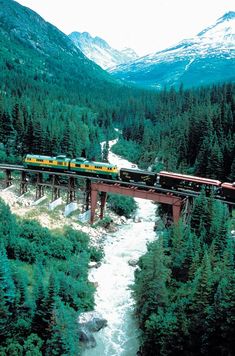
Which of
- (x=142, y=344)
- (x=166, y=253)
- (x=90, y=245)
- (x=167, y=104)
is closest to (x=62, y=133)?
(x=90, y=245)

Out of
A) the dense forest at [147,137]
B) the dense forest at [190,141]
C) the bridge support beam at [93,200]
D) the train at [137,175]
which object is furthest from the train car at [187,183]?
the dense forest at [147,137]

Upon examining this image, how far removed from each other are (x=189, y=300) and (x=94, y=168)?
33.2 m

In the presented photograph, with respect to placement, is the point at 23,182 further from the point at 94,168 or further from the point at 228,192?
the point at 228,192

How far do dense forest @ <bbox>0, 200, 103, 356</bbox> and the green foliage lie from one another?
23704 millimetres

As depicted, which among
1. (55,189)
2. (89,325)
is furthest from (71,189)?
(89,325)

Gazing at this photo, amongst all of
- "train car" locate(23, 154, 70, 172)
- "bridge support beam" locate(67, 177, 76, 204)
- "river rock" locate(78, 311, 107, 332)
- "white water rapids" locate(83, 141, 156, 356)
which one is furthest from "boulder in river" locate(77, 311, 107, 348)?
"train car" locate(23, 154, 70, 172)

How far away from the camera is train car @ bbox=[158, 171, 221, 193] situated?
5709 centimetres

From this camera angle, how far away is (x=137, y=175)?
61.0 meters

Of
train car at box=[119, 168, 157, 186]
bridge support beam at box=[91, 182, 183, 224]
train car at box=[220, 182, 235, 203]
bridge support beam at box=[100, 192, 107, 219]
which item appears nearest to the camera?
train car at box=[220, 182, 235, 203]

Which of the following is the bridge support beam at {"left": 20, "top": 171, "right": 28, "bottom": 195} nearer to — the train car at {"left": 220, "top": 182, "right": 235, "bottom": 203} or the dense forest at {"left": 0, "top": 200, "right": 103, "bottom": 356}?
the dense forest at {"left": 0, "top": 200, "right": 103, "bottom": 356}

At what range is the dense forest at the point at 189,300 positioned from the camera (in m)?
29.5

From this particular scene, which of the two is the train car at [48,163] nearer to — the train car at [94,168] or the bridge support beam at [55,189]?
the train car at [94,168]

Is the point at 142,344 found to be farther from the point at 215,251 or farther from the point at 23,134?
the point at 23,134

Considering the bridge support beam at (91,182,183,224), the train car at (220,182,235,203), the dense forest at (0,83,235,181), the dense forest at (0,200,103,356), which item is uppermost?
the dense forest at (0,83,235,181)
